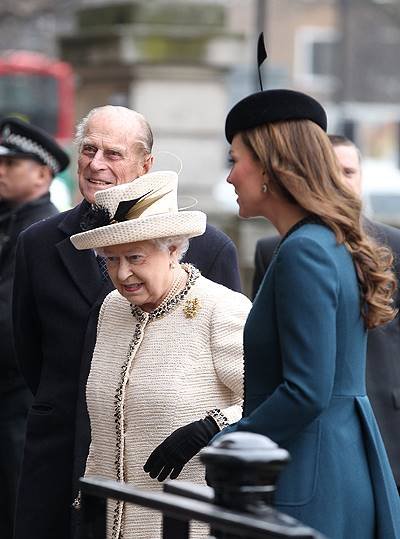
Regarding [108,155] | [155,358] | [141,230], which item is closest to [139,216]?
[141,230]

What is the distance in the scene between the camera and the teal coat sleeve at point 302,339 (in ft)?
13.6

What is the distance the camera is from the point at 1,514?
7.79m

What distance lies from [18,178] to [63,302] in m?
2.70

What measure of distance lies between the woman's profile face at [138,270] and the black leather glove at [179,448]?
425mm

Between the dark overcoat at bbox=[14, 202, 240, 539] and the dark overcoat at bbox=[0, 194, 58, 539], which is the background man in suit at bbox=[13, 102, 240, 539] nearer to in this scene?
the dark overcoat at bbox=[14, 202, 240, 539]

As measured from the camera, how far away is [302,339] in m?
4.14

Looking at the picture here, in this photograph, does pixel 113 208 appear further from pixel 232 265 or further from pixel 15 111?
pixel 15 111

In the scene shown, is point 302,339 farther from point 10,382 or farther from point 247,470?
point 10,382

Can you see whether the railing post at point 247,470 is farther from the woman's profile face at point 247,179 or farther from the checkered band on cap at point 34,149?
the checkered band on cap at point 34,149

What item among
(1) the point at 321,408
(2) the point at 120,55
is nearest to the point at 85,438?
(1) the point at 321,408

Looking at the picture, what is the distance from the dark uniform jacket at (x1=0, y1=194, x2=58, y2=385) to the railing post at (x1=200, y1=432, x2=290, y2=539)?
14.0ft

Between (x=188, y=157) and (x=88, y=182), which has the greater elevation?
(x=88, y=182)

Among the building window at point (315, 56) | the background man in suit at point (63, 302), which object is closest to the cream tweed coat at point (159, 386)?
the background man in suit at point (63, 302)

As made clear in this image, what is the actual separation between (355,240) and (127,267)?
2.68ft
